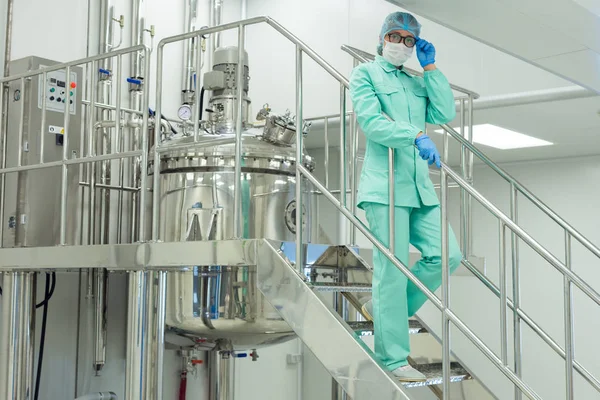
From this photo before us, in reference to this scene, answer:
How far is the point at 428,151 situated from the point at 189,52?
3.93 meters

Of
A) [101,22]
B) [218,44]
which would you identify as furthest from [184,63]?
[101,22]

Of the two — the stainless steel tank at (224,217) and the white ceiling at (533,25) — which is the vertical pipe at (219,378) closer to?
the stainless steel tank at (224,217)

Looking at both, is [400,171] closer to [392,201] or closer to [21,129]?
[392,201]

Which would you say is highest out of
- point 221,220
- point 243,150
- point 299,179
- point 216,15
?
point 216,15

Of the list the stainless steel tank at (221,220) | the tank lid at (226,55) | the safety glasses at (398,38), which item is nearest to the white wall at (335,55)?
the tank lid at (226,55)

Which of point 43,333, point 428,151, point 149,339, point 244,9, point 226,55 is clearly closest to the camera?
point 428,151

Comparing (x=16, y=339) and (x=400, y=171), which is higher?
(x=400, y=171)

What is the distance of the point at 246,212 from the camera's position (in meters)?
4.38

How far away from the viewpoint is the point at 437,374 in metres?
3.36

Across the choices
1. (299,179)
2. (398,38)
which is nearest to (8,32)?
(299,179)

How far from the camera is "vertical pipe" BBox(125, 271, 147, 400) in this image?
396cm

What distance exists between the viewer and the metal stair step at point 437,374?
10.5 feet

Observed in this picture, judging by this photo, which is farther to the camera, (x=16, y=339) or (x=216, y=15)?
(x=216, y=15)

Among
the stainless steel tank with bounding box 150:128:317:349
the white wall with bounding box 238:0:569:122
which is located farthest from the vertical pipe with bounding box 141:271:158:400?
the white wall with bounding box 238:0:569:122
